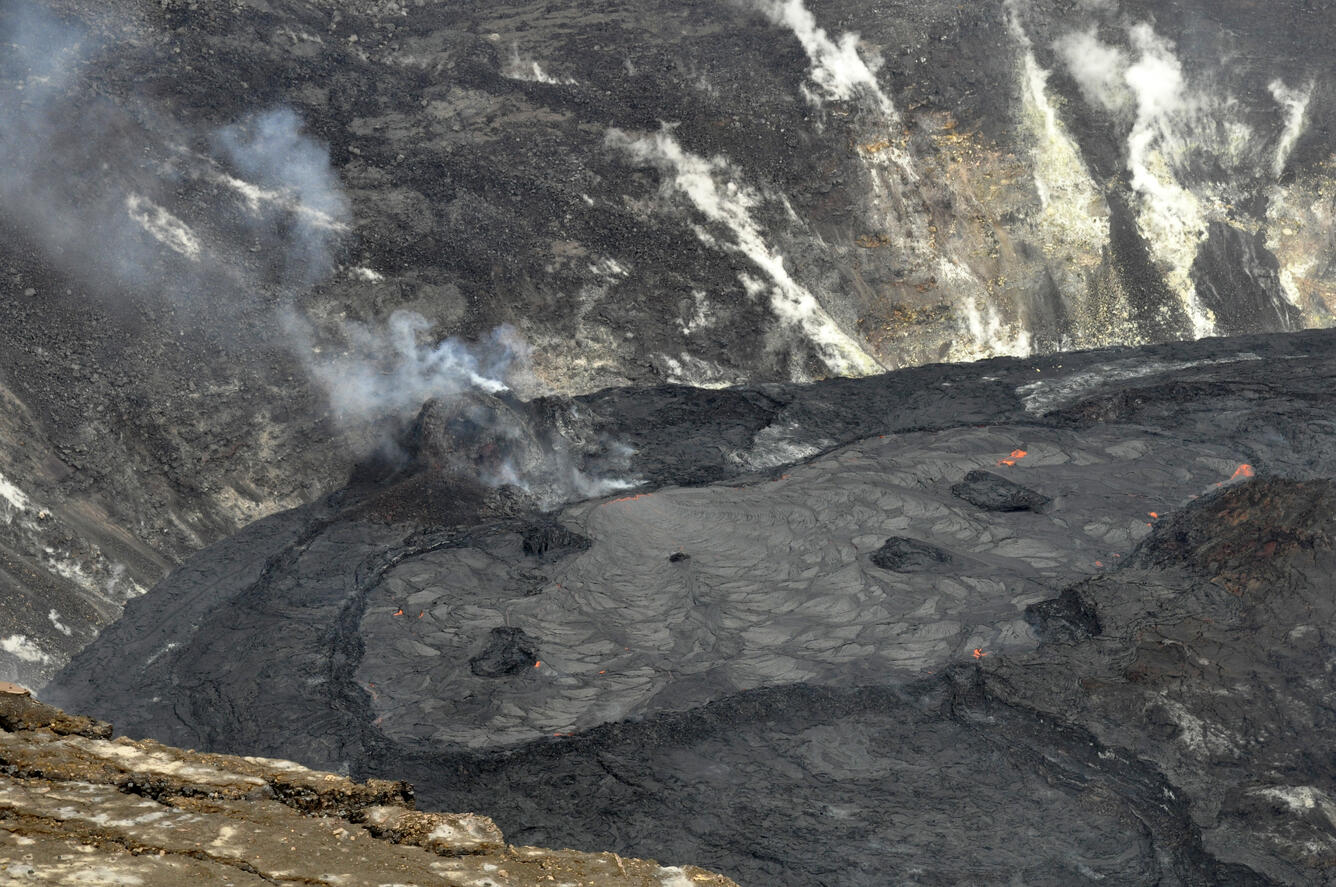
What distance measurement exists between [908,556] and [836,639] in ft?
5.54

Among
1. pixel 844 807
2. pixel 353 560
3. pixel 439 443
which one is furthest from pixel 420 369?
pixel 844 807

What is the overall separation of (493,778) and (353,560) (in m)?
5.13

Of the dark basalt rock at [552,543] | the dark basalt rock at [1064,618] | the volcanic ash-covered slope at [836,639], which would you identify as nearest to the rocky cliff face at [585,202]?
the volcanic ash-covered slope at [836,639]

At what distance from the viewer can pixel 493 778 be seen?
10695 mm

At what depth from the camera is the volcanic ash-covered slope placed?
31.1 ft

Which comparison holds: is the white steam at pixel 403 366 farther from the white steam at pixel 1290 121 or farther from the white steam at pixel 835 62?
the white steam at pixel 1290 121

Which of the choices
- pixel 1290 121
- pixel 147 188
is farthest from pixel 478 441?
pixel 1290 121

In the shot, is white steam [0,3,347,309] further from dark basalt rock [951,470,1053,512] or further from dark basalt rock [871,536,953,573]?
dark basalt rock [951,470,1053,512]

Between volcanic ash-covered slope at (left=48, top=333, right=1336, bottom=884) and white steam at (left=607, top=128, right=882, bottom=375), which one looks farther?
white steam at (left=607, top=128, right=882, bottom=375)

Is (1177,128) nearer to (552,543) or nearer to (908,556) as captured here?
(908,556)

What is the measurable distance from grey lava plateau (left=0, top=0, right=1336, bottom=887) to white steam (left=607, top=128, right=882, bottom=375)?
106 mm

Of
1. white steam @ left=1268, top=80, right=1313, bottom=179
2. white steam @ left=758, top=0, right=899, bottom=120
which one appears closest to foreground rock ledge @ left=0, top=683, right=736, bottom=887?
white steam @ left=758, top=0, right=899, bottom=120

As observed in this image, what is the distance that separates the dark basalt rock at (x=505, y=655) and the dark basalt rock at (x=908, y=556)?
4345 mm

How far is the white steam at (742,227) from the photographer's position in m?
20.7
